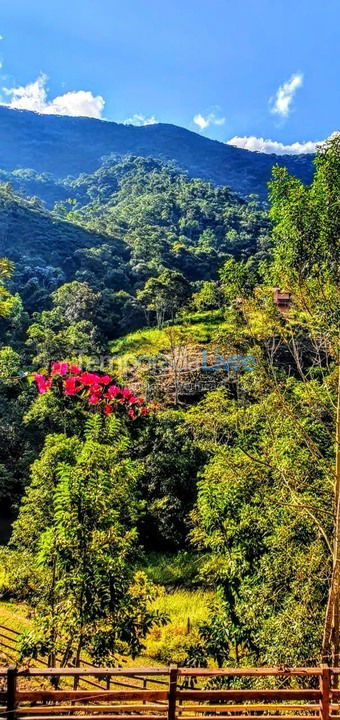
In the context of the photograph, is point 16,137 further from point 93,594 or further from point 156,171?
point 93,594

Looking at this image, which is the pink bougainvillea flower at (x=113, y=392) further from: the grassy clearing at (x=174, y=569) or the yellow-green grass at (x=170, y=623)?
the yellow-green grass at (x=170, y=623)

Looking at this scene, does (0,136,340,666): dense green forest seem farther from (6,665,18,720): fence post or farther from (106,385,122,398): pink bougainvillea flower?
(6,665,18,720): fence post

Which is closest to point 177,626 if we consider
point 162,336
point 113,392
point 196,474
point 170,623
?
point 170,623

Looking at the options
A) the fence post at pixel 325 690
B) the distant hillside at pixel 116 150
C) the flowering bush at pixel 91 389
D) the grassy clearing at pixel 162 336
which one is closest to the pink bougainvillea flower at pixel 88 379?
the flowering bush at pixel 91 389

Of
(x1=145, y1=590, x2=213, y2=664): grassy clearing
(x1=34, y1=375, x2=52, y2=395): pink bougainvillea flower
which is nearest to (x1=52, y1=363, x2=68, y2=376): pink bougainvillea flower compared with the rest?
(x1=34, y1=375, x2=52, y2=395): pink bougainvillea flower

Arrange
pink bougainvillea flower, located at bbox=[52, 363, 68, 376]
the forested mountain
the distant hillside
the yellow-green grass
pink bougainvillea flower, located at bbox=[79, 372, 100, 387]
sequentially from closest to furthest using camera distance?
1. the yellow-green grass
2. pink bougainvillea flower, located at bbox=[79, 372, 100, 387]
3. pink bougainvillea flower, located at bbox=[52, 363, 68, 376]
4. the forested mountain
5. the distant hillside

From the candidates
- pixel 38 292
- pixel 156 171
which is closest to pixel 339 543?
pixel 38 292

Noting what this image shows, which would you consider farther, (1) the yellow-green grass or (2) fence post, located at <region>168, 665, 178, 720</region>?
(1) the yellow-green grass
